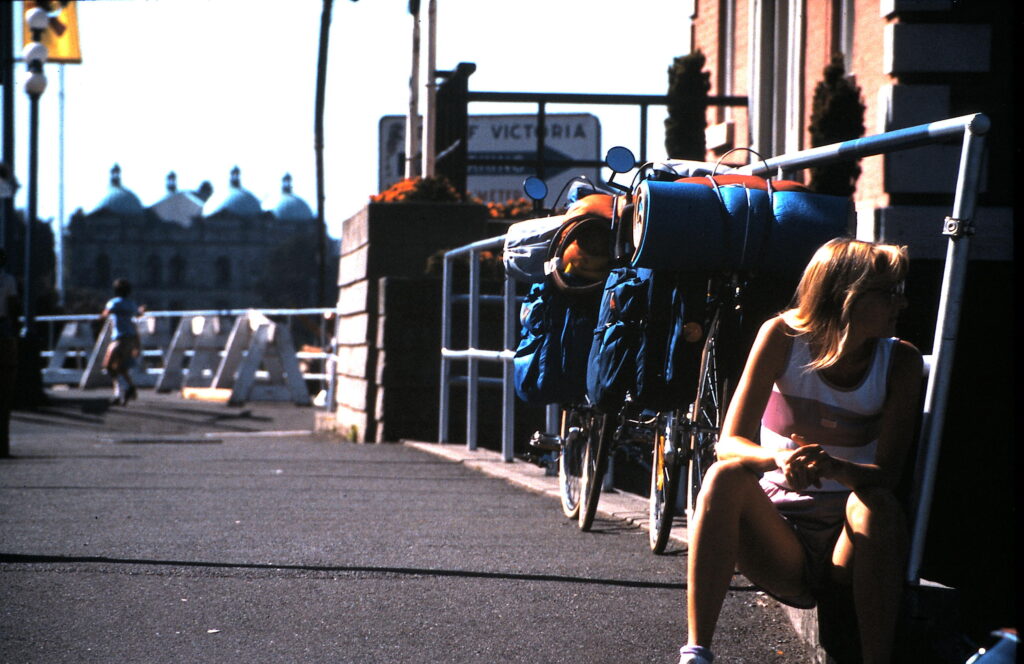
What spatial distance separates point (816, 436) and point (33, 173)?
18.1 meters

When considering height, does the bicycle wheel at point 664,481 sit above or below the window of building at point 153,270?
below

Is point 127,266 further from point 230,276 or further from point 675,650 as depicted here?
point 675,650

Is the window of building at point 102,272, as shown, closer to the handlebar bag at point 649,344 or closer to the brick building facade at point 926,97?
the brick building facade at point 926,97

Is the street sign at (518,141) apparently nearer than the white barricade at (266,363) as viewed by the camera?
Yes

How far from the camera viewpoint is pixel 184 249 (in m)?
148

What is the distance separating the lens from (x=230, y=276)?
5876 inches

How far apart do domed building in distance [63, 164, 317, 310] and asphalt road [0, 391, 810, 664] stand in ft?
432

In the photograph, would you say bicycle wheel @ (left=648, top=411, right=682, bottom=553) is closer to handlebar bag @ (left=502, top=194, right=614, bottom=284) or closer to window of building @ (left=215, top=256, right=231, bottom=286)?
handlebar bag @ (left=502, top=194, right=614, bottom=284)

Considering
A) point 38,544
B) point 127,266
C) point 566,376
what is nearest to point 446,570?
point 566,376

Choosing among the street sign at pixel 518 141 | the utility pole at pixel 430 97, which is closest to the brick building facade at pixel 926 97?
the utility pole at pixel 430 97

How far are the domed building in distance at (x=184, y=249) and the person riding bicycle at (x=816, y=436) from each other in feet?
447

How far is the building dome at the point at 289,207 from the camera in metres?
→ 156

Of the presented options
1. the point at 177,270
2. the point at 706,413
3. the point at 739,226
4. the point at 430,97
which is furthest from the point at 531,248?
the point at 177,270

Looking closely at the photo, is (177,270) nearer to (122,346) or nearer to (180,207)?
(180,207)
